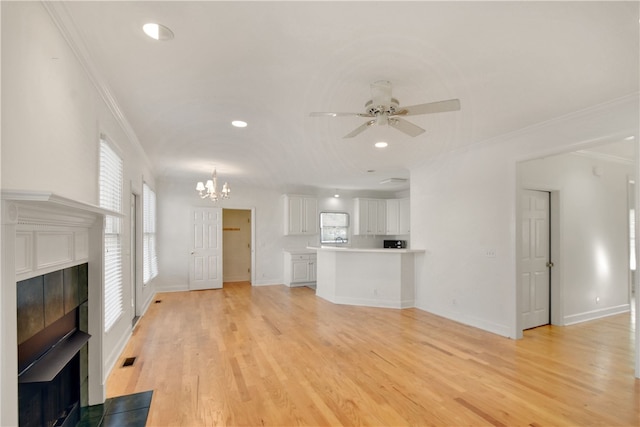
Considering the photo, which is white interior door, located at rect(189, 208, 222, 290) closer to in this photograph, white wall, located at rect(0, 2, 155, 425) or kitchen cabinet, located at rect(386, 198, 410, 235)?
kitchen cabinet, located at rect(386, 198, 410, 235)

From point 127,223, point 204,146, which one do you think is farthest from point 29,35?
point 204,146

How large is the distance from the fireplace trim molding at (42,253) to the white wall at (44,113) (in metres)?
0.03

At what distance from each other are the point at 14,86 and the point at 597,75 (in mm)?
3919

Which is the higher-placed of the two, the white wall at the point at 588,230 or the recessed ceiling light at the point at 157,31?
the recessed ceiling light at the point at 157,31

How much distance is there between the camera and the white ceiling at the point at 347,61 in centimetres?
181

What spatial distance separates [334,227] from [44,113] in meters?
7.77

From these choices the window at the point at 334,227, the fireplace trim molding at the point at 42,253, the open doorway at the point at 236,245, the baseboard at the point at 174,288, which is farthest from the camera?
the window at the point at 334,227

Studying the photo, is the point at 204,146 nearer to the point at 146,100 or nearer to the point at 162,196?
the point at 146,100

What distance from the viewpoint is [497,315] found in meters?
4.23

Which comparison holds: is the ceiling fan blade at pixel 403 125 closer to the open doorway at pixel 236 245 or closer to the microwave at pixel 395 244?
the microwave at pixel 395 244

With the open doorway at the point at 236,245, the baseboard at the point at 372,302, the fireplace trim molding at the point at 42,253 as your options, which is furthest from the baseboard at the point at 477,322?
the open doorway at the point at 236,245

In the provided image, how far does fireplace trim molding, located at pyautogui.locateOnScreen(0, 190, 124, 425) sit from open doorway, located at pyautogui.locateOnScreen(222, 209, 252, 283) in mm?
6357

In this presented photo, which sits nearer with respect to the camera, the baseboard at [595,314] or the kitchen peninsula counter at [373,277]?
the baseboard at [595,314]

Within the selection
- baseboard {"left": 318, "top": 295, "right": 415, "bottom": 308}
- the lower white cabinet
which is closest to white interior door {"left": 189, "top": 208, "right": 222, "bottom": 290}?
the lower white cabinet
